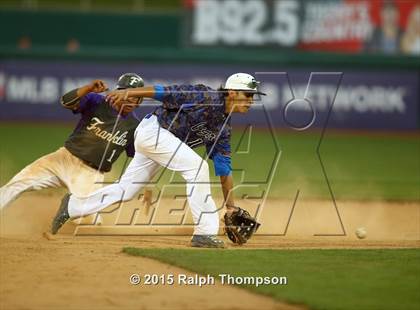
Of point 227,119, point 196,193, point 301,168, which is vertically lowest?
point 301,168

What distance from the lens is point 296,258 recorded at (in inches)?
358

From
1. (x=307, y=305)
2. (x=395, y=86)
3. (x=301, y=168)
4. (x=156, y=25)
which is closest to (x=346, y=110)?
(x=395, y=86)

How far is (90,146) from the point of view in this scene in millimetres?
10562

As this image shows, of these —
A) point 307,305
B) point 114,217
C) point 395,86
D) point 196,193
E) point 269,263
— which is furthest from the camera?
point 395,86

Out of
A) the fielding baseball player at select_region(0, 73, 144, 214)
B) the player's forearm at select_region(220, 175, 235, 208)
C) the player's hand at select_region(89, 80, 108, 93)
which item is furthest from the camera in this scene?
the fielding baseball player at select_region(0, 73, 144, 214)

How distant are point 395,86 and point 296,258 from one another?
676 inches

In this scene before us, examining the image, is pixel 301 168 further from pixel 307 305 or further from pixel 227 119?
pixel 307 305

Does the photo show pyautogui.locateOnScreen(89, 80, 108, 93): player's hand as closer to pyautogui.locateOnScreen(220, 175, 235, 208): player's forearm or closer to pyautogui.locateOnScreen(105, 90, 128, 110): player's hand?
pyautogui.locateOnScreen(105, 90, 128, 110): player's hand

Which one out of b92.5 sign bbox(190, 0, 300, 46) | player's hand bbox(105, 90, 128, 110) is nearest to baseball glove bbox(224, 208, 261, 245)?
player's hand bbox(105, 90, 128, 110)

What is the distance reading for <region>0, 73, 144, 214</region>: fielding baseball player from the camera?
34.3 feet

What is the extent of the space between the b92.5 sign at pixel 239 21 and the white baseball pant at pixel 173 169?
1661cm

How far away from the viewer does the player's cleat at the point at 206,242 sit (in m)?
9.70
